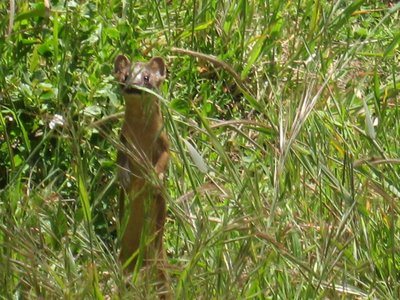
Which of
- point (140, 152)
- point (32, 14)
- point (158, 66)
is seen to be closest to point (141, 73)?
point (158, 66)

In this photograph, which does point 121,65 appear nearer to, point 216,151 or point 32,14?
point 32,14

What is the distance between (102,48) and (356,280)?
2014 millimetres

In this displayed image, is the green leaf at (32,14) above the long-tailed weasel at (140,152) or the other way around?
above

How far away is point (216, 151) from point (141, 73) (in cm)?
66

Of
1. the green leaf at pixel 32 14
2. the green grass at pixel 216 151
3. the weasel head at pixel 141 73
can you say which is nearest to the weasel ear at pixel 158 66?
the weasel head at pixel 141 73

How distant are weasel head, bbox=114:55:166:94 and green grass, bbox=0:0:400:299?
0.64 ft

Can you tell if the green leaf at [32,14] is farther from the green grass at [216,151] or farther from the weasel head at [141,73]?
the weasel head at [141,73]

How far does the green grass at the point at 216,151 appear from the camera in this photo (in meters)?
3.59

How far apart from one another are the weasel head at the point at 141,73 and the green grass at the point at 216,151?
0.20 m

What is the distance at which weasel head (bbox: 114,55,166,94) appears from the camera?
4.49 metres

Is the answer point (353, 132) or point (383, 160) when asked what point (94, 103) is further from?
point (383, 160)

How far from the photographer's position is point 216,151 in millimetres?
4070

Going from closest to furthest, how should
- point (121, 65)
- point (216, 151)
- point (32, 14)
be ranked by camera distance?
point (216, 151) < point (121, 65) < point (32, 14)

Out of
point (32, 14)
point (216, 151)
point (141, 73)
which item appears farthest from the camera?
point (32, 14)
